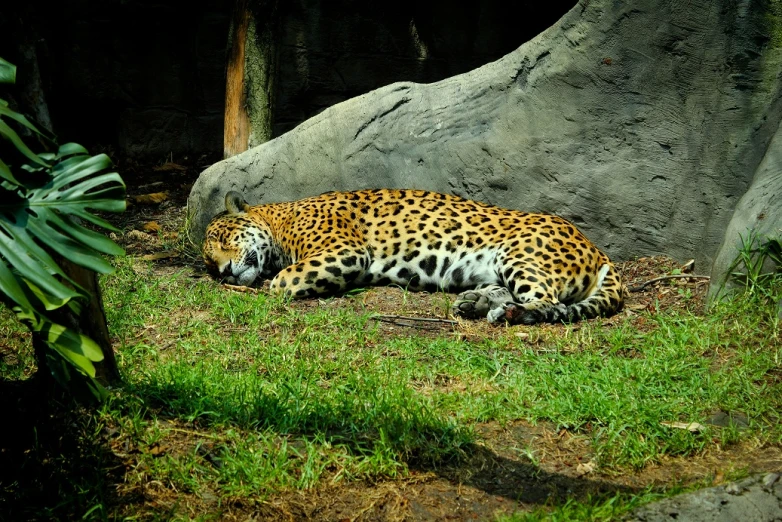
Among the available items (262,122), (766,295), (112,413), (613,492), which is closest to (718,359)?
(766,295)

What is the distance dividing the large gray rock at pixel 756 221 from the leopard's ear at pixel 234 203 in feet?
16.0

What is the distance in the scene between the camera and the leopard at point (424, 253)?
7.55 m

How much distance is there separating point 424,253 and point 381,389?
10.3 feet

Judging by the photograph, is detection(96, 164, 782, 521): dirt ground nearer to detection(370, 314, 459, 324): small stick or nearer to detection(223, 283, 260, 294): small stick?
detection(370, 314, 459, 324): small stick

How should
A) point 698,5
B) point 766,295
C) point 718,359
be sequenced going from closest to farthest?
point 718,359 < point 766,295 < point 698,5

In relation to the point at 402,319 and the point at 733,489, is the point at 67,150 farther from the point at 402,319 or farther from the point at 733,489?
the point at 402,319

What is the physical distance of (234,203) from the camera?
367 inches

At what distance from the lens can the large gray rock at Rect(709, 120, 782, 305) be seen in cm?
676

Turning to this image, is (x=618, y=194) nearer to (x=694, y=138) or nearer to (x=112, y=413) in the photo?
(x=694, y=138)

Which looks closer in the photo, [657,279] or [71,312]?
[71,312]

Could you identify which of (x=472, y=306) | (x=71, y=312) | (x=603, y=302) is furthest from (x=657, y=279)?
(x=71, y=312)

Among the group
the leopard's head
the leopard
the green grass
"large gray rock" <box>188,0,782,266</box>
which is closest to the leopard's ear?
the leopard

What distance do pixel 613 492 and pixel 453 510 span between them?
2.81 feet

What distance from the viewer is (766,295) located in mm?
6598
